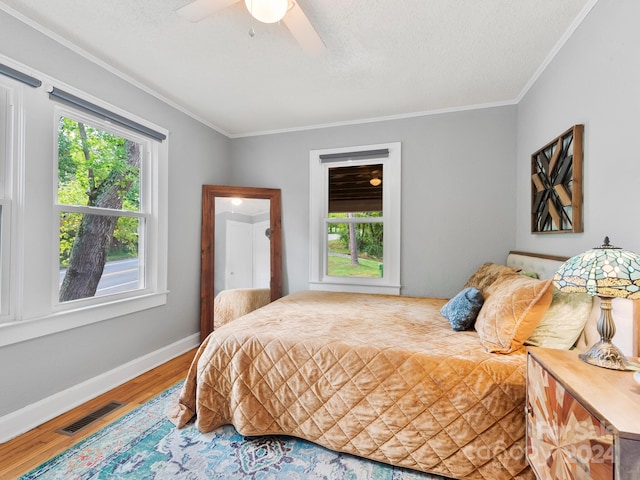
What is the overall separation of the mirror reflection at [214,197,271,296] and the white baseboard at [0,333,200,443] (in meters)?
0.89

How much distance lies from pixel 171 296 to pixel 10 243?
1.37 meters

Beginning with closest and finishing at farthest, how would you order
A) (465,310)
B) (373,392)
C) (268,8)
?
(268,8) < (373,392) < (465,310)

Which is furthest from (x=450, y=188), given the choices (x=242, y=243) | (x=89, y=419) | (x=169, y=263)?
(x=89, y=419)

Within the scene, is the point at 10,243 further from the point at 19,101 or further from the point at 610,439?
the point at 610,439

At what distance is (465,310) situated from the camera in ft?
6.41

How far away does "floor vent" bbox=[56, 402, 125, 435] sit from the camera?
1.88 metres

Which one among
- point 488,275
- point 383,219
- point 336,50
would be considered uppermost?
point 336,50

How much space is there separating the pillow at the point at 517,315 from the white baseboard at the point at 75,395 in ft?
8.93

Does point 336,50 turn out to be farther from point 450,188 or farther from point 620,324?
point 620,324

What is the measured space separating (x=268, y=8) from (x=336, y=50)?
0.78 meters

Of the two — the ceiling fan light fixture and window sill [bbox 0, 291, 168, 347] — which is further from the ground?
the ceiling fan light fixture

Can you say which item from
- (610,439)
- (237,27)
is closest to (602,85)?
(610,439)

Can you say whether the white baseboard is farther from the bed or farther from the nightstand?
the nightstand

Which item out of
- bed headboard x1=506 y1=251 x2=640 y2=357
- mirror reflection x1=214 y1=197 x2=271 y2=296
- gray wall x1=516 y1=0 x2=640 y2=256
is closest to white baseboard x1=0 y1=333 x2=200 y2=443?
mirror reflection x1=214 y1=197 x2=271 y2=296
